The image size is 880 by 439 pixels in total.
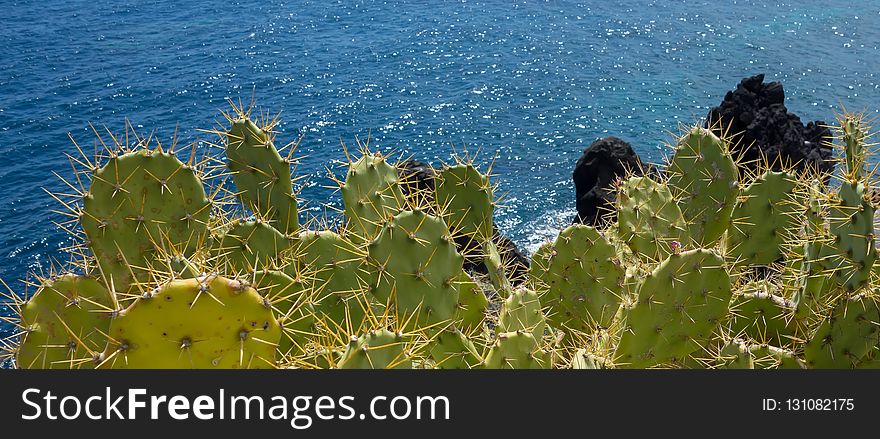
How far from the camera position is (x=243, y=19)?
37531 mm

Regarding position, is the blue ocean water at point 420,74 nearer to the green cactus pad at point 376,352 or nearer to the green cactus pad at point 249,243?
the green cactus pad at point 249,243

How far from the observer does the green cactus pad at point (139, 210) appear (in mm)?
4121

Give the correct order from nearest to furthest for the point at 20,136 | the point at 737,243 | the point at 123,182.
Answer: the point at 123,182 < the point at 737,243 < the point at 20,136

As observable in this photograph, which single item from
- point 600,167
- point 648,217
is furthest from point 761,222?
point 600,167

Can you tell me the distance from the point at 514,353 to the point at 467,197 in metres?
2.13

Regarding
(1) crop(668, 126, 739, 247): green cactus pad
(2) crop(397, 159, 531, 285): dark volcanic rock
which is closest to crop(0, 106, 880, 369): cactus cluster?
(2) crop(397, 159, 531, 285): dark volcanic rock

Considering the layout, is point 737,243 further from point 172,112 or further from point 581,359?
point 172,112

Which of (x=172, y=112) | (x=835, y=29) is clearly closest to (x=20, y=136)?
(x=172, y=112)

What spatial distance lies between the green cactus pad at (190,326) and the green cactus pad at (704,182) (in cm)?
417

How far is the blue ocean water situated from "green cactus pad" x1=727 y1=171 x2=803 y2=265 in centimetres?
1405

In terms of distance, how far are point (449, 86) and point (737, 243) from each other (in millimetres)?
24874

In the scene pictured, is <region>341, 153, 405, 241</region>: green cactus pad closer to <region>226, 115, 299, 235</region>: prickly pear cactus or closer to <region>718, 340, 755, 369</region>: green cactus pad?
<region>226, 115, 299, 235</region>: prickly pear cactus

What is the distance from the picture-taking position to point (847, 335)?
Result: 178 inches

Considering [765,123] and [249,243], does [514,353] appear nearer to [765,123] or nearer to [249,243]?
[249,243]
